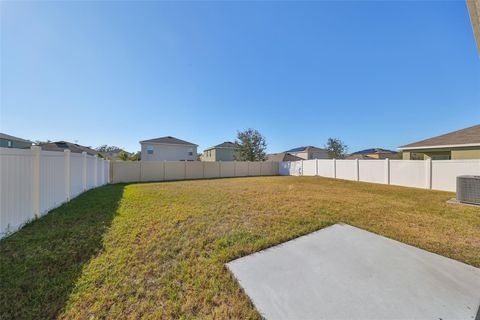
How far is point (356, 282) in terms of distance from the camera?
2.21 m

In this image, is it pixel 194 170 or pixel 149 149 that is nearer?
pixel 194 170

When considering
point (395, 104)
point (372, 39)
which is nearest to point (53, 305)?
point (372, 39)

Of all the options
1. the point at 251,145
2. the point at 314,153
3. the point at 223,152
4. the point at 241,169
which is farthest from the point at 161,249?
the point at 314,153

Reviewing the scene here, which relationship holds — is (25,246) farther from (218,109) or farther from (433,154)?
(433,154)

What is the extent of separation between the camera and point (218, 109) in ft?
61.1

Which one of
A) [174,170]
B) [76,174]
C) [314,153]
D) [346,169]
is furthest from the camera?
[314,153]

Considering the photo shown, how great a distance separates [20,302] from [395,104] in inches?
910

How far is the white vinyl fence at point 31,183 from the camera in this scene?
10.4 ft

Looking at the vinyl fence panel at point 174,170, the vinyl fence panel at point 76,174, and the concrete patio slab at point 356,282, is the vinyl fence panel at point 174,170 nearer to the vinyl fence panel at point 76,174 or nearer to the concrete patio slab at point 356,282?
the vinyl fence panel at point 76,174

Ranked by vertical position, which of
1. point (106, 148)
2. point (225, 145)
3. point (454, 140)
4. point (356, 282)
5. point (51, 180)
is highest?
point (106, 148)

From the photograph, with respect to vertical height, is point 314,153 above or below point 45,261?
above

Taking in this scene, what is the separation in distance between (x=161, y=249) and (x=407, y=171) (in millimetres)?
13450

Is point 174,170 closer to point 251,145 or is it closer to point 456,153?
point 251,145

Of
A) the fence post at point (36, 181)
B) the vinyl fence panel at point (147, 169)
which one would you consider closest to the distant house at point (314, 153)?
the vinyl fence panel at point (147, 169)
